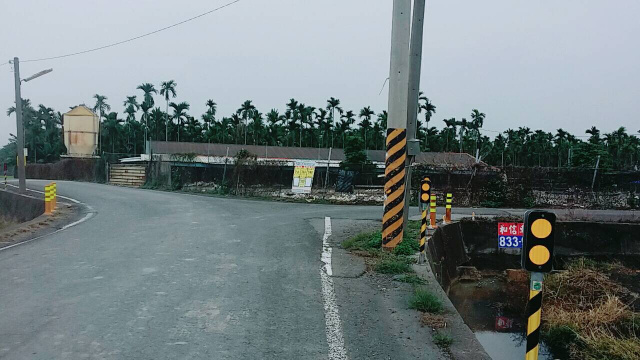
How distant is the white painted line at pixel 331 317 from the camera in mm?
5113

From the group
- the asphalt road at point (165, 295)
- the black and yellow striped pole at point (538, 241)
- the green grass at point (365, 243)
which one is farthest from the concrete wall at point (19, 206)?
the black and yellow striped pole at point (538, 241)

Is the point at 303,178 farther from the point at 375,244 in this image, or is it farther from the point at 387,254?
the point at 387,254

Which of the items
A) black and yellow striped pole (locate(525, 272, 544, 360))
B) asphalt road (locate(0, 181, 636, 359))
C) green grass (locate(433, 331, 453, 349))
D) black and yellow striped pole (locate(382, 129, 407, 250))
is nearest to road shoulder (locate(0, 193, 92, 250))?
asphalt road (locate(0, 181, 636, 359))

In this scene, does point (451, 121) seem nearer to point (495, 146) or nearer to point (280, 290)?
point (495, 146)

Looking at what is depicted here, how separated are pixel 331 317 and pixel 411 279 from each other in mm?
2326

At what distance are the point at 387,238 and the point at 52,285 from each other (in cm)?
625

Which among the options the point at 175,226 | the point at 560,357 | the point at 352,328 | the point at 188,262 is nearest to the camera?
the point at 352,328

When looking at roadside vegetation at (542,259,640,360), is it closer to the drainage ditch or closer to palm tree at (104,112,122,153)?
the drainage ditch

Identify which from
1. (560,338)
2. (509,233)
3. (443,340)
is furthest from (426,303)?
(509,233)

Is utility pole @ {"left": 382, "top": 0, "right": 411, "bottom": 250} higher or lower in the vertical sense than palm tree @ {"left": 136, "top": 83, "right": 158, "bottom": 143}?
lower

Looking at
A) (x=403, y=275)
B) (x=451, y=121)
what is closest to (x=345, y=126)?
(x=451, y=121)

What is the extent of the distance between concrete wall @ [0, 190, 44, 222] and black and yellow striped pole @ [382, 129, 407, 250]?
17.1m

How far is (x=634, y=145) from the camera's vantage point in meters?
78.1

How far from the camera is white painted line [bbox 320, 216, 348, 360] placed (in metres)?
5.11
